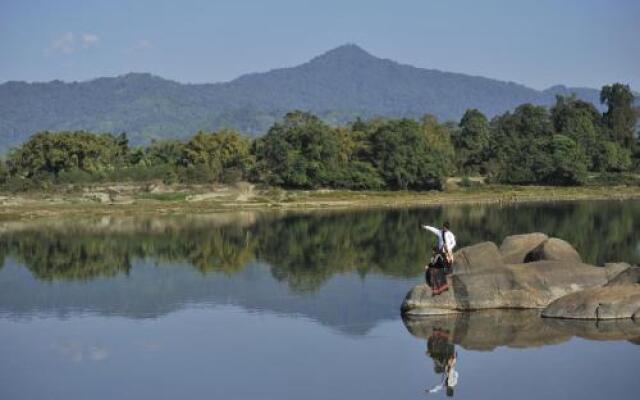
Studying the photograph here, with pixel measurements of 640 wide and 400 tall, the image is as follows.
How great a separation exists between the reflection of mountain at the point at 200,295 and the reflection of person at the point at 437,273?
1.77 m

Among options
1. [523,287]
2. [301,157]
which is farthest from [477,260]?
[301,157]

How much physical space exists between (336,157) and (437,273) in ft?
257

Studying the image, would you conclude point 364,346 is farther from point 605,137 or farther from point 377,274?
point 605,137

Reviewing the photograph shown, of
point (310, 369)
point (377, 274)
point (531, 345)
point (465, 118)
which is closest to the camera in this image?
point (310, 369)

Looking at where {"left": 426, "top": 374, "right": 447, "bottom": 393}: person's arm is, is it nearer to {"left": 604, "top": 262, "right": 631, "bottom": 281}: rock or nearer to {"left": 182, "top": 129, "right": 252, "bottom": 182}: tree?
{"left": 604, "top": 262, "right": 631, "bottom": 281}: rock

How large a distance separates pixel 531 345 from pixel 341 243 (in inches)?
1127

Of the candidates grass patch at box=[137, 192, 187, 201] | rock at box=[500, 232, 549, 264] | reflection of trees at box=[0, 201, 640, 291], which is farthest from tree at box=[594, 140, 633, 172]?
rock at box=[500, 232, 549, 264]

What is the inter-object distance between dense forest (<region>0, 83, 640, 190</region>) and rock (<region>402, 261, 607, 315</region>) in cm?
7257

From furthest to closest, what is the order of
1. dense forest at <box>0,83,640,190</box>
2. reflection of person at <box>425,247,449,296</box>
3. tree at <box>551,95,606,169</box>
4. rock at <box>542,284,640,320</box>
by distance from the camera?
1. tree at <box>551,95,606,169</box>
2. dense forest at <box>0,83,640,190</box>
3. reflection of person at <box>425,247,449,296</box>
4. rock at <box>542,284,640,320</box>

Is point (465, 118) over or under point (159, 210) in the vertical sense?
over

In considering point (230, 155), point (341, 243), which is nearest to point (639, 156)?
point (230, 155)

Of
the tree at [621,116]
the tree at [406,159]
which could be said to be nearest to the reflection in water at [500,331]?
the tree at [406,159]

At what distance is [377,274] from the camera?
40.4m

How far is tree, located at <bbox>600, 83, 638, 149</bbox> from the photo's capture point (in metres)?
139
